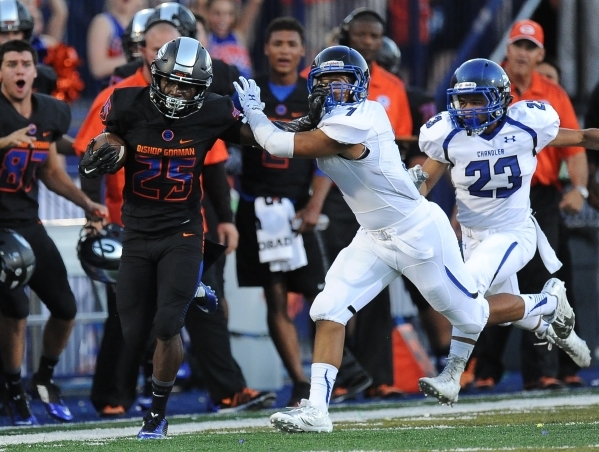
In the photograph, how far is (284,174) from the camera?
7570mm

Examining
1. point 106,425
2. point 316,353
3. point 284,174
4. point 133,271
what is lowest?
point 106,425

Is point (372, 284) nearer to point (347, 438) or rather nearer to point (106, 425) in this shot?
point (347, 438)

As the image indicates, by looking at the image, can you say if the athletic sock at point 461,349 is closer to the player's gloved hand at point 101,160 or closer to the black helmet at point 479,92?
the black helmet at point 479,92

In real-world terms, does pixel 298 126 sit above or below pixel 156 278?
above

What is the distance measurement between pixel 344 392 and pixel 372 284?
7.12 feet

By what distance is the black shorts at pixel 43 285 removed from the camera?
22.6 ft

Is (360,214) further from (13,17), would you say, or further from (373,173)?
(13,17)

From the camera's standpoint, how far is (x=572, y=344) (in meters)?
6.78

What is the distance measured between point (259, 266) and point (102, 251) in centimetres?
102

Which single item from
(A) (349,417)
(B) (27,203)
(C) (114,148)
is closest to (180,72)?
(C) (114,148)

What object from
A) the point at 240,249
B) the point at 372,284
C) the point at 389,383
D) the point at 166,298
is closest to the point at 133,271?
the point at 166,298

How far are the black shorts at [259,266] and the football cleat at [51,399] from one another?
4.16ft

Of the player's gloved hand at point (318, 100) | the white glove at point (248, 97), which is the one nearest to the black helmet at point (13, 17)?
the white glove at point (248, 97)

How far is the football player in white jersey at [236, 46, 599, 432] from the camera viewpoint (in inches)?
218
